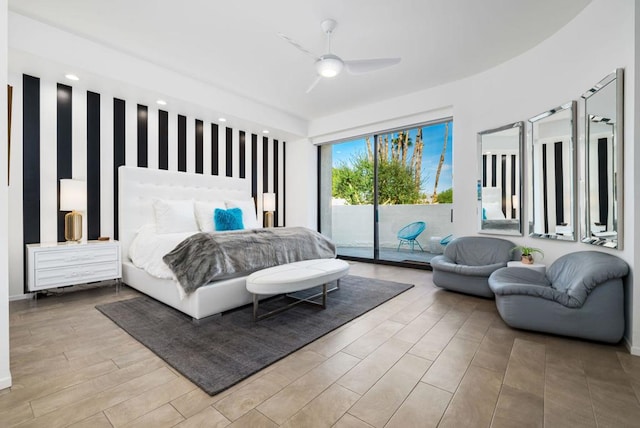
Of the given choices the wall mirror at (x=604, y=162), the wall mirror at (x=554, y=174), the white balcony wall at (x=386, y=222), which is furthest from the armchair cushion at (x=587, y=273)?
the white balcony wall at (x=386, y=222)

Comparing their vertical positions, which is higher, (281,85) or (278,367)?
(281,85)

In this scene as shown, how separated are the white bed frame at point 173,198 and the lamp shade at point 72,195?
0.49 metres

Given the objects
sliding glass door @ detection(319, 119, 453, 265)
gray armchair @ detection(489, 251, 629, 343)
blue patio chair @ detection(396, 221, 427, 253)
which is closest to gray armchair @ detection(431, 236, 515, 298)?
gray armchair @ detection(489, 251, 629, 343)

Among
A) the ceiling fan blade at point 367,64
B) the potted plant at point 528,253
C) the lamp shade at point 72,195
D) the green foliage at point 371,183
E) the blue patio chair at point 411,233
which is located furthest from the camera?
the green foliage at point 371,183

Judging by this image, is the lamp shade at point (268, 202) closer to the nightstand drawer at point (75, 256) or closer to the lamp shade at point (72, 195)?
the nightstand drawer at point (75, 256)

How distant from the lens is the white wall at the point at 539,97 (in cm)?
217

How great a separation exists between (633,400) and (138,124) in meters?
5.62

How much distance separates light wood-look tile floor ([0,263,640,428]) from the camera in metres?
1.39

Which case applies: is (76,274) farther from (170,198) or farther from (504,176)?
(504,176)

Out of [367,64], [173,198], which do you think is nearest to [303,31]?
[367,64]

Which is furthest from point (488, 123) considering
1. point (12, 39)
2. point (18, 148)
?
point (18, 148)

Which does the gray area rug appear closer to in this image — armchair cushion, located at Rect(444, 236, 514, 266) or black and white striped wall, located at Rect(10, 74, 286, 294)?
armchair cushion, located at Rect(444, 236, 514, 266)

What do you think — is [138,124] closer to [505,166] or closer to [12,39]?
[12,39]

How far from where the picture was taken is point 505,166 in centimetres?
379
